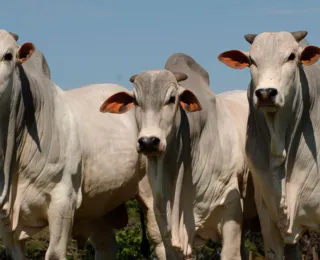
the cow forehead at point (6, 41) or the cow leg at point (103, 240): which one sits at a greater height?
the cow forehead at point (6, 41)

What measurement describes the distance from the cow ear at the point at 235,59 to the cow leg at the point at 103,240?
12.8ft

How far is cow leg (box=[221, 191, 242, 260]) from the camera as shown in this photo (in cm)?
1102

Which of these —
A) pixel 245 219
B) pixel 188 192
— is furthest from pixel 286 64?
pixel 245 219

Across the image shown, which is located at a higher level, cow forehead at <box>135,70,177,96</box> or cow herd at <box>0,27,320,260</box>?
cow forehead at <box>135,70,177,96</box>

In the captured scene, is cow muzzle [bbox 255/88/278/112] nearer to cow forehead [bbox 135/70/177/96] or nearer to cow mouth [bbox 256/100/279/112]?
cow mouth [bbox 256/100/279/112]

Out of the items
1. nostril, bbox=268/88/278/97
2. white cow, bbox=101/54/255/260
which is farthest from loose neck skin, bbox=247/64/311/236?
white cow, bbox=101/54/255/260

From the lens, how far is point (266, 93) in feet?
30.6

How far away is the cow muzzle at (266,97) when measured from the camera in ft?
30.6

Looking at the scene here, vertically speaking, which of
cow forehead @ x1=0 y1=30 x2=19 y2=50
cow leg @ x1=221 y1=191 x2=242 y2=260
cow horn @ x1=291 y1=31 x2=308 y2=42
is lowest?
cow leg @ x1=221 y1=191 x2=242 y2=260

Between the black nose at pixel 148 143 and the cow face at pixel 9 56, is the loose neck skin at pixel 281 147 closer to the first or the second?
the black nose at pixel 148 143

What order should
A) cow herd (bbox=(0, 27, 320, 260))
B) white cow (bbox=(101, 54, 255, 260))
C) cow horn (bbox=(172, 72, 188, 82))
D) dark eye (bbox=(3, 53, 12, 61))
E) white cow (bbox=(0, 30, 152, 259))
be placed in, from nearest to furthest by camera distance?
cow herd (bbox=(0, 27, 320, 260)) < white cow (bbox=(101, 54, 255, 260)) < cow horn (bbox=(172, 72, 188, 82)) < dark eye (bbox=(3, 53, 12, 61)) < white cow (bbox=(0, 30, 152, 259))

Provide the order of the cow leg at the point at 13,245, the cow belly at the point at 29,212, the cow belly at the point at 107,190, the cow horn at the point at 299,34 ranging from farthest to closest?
the cow belly at the point at 107,190
the cow leg at the point at 13,245
the cow belly at the point at 29,212
the cow horn at the point at 299,34

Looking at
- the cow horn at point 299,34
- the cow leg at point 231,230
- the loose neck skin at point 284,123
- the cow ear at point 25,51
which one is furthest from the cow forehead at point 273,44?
the cow ear at point 25,51

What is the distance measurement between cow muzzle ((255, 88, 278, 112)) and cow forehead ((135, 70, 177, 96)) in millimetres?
1103
